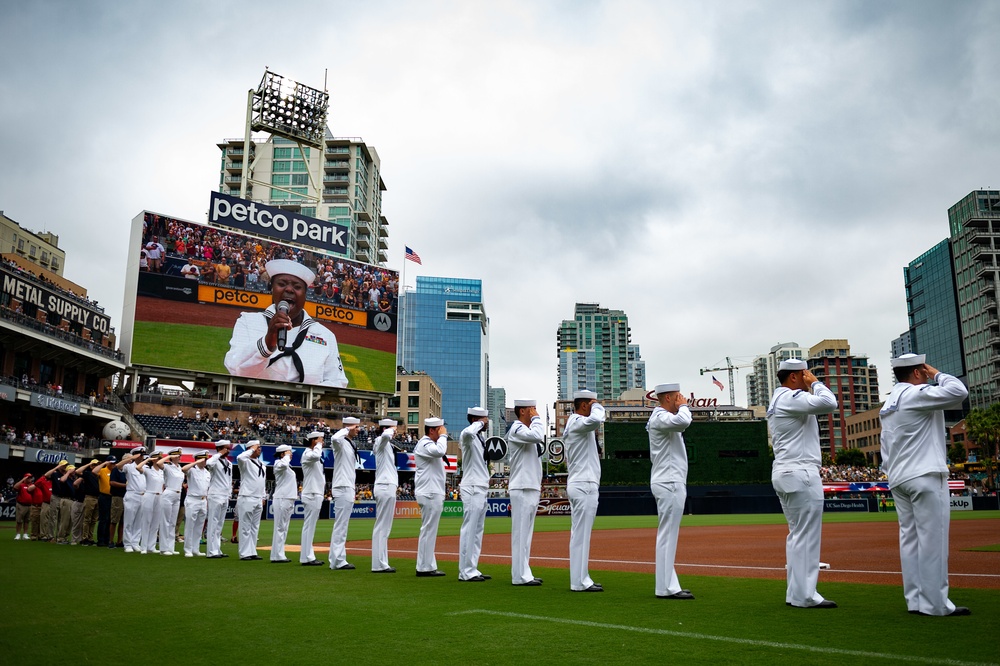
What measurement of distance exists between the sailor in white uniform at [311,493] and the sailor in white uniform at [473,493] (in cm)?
329

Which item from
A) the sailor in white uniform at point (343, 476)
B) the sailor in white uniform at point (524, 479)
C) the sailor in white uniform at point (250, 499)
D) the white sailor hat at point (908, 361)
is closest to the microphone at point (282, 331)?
the sailor in white uniform at point (250, 499)

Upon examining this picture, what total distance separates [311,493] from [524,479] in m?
5.51

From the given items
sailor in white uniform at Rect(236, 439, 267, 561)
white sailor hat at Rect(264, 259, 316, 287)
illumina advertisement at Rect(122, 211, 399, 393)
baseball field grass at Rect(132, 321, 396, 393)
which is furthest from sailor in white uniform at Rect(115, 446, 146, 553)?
white sailor hat at Rect(264, 259, 316, 287)

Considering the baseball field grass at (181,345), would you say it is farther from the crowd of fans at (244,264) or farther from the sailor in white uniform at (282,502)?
the sailor in white uniform at (282,502)

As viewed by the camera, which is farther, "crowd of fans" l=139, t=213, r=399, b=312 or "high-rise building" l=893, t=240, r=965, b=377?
"high-rise building" l=893, t=240, r=965, b=377

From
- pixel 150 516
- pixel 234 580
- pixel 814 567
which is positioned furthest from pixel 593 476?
pixel 150 516

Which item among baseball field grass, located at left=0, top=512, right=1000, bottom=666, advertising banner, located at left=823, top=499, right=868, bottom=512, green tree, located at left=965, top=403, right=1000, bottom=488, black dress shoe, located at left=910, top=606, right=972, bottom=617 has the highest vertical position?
green tree, located at left=965, top=403, right=1000, bottom=488

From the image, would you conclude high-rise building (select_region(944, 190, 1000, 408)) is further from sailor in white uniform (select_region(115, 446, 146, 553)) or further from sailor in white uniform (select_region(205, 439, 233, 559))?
sailor in white uniform (select_region(115, 446, 146, 553))

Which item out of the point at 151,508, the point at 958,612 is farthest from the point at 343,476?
the point at 958,612

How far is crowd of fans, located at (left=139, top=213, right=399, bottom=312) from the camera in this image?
51.5 metres

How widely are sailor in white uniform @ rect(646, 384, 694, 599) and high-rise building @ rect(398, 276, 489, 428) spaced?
136 metres

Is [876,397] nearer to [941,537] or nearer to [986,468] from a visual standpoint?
[986,468]

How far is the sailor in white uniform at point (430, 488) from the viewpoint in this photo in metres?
11.7

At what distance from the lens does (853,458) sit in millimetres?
118125
